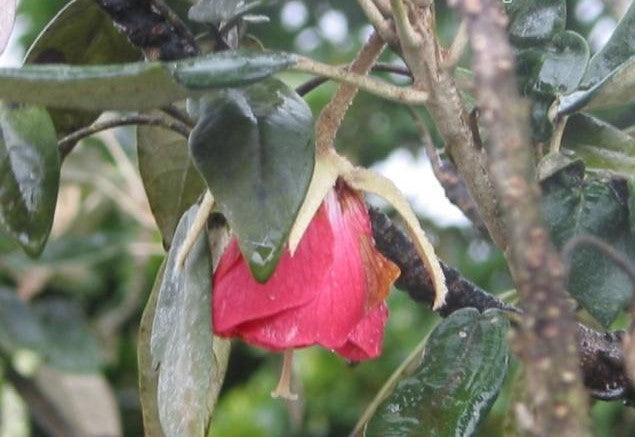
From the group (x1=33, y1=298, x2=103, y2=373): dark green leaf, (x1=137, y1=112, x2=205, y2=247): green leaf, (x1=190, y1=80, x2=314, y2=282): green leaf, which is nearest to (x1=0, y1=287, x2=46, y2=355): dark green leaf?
(x1=33, y1=298, x2=103, y2=373): dark green leaf

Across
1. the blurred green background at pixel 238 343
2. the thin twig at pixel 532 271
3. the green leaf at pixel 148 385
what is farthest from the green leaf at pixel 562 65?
the blurred green background at pixel 238 343

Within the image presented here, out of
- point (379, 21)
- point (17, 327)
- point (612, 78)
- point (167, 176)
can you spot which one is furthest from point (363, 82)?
point (17, 327)

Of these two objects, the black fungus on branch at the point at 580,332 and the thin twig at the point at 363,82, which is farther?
the black fungus on branch at the point at 580,332

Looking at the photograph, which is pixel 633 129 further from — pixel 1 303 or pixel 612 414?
pixel 1 303

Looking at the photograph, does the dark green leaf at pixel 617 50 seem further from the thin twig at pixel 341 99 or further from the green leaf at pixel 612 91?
the thin twig at pixel 341 99

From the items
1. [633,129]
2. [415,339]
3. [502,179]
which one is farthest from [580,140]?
[415,339]
